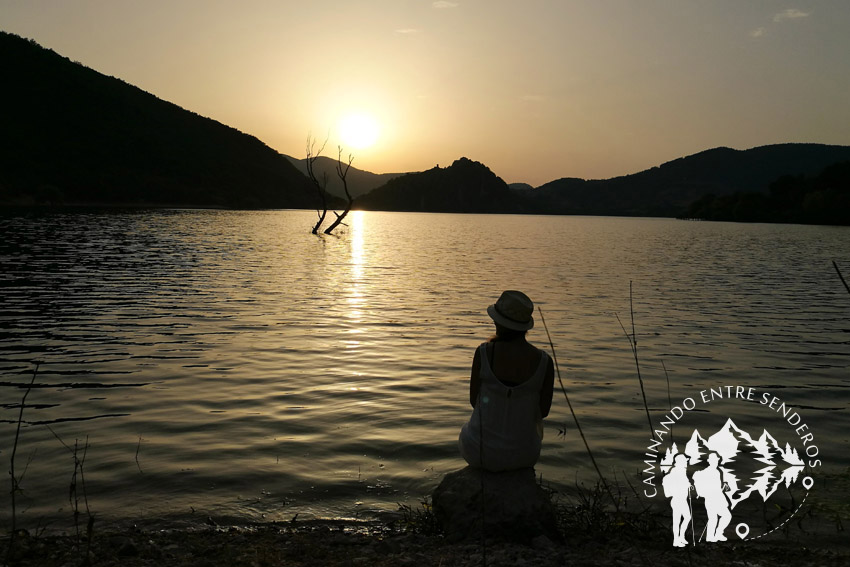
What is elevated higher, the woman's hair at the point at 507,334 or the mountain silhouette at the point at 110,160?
the mountain silhouette at the point at 110,160

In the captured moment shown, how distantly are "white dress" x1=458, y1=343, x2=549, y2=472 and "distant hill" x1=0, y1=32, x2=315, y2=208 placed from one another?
117205 millimetres

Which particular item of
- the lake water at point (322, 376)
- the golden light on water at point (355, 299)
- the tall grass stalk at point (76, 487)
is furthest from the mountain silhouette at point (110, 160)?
the tall grass stalk at point (76, 487)

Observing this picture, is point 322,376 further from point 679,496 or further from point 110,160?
point 110,160

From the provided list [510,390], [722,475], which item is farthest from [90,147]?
[510,390]

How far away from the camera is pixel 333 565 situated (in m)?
4.71

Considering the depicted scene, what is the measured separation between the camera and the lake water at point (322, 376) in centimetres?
692

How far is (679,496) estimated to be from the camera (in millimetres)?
6230

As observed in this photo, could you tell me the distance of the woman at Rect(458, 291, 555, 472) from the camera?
518 centimetres

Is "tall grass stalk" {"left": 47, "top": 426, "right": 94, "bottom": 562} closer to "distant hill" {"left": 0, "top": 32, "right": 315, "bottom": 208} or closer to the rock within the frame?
the rock

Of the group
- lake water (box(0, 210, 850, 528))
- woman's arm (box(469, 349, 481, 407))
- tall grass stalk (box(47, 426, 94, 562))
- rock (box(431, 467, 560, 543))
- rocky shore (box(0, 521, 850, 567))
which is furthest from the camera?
lake water (box(0, 210, 850, 528))

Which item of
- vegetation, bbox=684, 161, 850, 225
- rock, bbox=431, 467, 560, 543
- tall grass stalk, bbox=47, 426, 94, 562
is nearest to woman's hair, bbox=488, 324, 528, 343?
rock, bbox=431, 467, 560, 543

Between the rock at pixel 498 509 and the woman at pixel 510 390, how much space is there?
0.49 feet

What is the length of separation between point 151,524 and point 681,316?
16700 millimetres

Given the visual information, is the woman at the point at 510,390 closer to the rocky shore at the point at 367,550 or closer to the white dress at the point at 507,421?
the white dress at the point at 507,421
